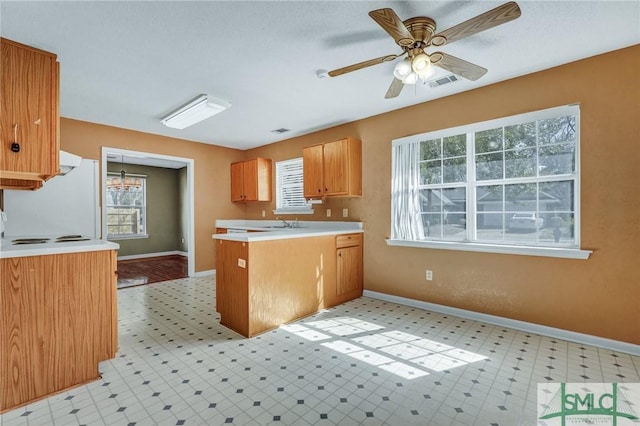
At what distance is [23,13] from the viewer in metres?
1.96

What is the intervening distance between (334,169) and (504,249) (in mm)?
2340

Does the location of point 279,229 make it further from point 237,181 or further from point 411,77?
point 411,77

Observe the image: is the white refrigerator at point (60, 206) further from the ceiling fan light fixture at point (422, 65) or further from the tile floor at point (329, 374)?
the ceiling fan light fixture at point (422, 65)

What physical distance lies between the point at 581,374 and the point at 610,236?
1.21 m

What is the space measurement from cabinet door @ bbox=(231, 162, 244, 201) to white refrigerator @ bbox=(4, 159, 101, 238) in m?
2.31

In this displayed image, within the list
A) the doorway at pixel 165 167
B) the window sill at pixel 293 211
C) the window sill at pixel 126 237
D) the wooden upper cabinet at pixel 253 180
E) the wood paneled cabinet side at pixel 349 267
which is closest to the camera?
the wood paneled cabinet side at pixel 349 267

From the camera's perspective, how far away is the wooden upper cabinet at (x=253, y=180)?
18.4 ft

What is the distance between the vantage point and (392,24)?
172 centimetres

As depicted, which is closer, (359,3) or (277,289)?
(359,3)

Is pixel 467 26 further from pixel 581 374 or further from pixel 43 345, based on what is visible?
pixel 43 345

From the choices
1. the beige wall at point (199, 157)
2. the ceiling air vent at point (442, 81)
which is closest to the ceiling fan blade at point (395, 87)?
the ceiling air vent at point (442, 81)

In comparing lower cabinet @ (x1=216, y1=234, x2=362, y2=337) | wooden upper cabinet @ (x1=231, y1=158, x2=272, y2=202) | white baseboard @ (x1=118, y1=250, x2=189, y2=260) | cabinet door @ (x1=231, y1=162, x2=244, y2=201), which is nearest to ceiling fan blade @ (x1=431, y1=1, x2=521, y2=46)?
lower cabinet @ (x1=216, y1=234, x2=362, y2=337)

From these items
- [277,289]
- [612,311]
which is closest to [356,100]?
[277,289]

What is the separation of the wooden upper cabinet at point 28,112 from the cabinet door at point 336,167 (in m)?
3.01
